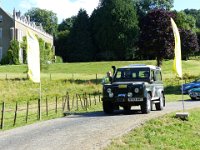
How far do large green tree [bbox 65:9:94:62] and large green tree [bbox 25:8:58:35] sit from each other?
121 feet

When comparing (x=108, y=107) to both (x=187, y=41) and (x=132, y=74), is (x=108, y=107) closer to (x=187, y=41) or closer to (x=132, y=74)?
(x=132, y=74)

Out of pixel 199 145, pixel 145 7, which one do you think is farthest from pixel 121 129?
pixel 145 7

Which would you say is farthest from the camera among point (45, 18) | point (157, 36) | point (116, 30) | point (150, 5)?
point (45, 18)

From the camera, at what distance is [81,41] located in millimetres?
107875

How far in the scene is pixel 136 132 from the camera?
15.9m

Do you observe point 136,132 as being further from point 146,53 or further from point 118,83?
point 146,53

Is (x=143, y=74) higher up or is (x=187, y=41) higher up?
(x=187, y=41)

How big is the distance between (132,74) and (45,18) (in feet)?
431

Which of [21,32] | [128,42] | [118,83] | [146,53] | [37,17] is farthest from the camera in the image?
[37,17]

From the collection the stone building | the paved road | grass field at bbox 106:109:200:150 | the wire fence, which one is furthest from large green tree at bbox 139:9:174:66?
the paved road

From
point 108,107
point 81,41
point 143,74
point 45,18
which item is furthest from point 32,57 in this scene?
point 45,18

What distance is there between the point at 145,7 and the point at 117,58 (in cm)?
2079

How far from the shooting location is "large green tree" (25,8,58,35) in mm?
148875

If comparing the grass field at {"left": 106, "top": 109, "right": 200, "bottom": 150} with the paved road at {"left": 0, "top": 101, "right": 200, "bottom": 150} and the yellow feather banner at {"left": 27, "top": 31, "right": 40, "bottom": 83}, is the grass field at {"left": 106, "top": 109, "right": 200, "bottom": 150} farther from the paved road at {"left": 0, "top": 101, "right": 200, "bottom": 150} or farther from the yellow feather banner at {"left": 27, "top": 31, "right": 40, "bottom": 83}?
Result: the yellow feather banner at {"left": 27, "top": 31, "right": 40, "bottom": 83}
